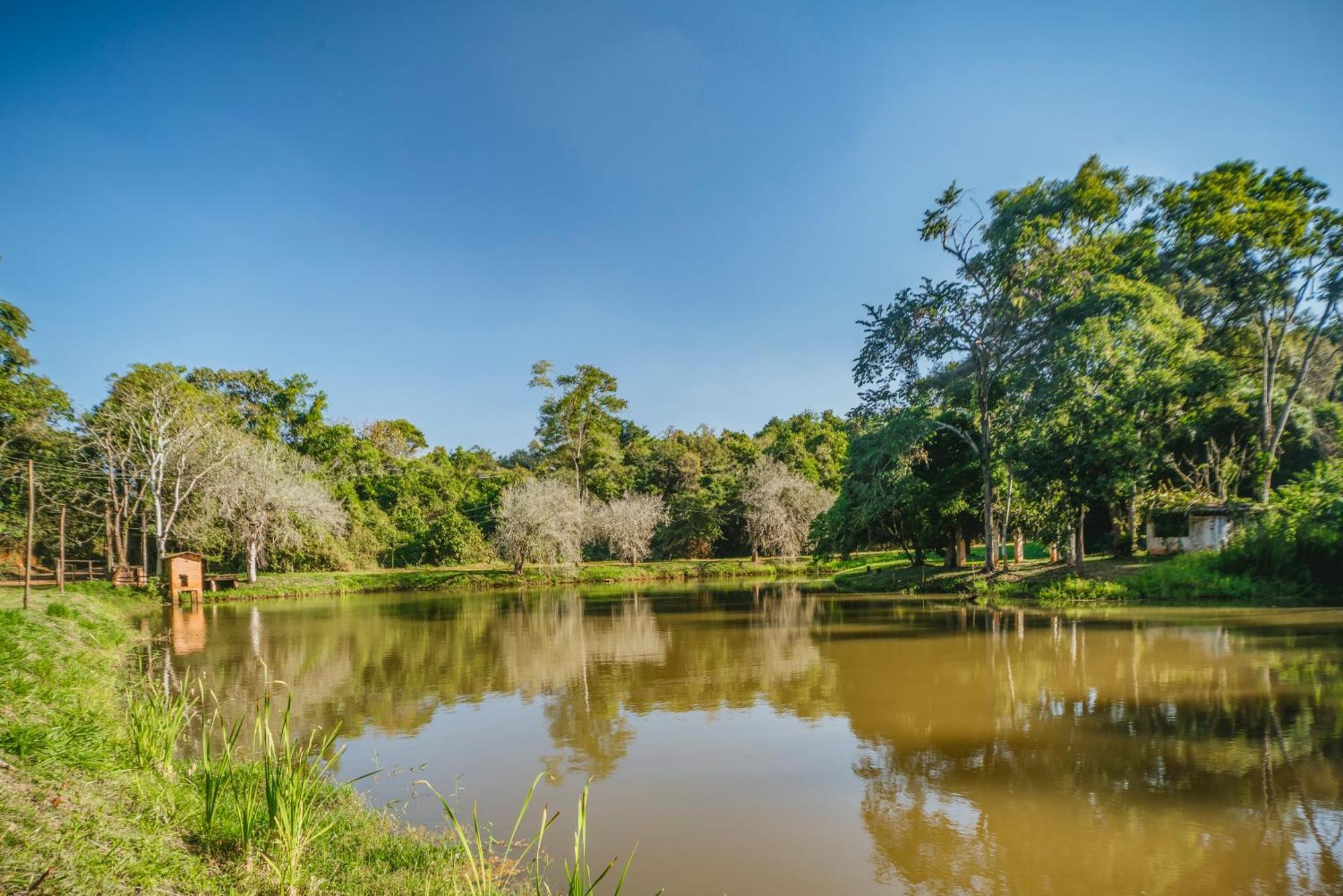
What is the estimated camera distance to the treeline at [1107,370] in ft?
65.4

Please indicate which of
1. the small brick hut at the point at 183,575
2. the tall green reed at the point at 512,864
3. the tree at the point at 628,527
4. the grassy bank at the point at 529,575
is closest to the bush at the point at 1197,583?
the grassy bank at the point at 529,575

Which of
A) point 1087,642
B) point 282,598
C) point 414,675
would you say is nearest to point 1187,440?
point 1087,642

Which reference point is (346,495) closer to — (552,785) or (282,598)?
(282,598)

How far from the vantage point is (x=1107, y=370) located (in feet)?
64.1

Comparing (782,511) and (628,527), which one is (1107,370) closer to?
(782,511)

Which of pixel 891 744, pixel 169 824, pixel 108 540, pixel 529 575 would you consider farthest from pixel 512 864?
pixel 529 575

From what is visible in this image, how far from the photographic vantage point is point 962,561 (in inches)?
1124

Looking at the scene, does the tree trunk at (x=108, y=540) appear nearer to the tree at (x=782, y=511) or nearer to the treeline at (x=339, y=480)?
the treeline at (x=339, y=480)

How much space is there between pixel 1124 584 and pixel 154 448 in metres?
38.7

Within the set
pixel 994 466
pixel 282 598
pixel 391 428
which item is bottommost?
pixel 282 598

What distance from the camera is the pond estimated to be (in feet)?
15.5

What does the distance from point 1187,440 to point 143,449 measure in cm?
4398

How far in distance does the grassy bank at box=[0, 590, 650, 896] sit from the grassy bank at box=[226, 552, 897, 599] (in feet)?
106

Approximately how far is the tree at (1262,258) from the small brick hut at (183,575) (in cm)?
3817
